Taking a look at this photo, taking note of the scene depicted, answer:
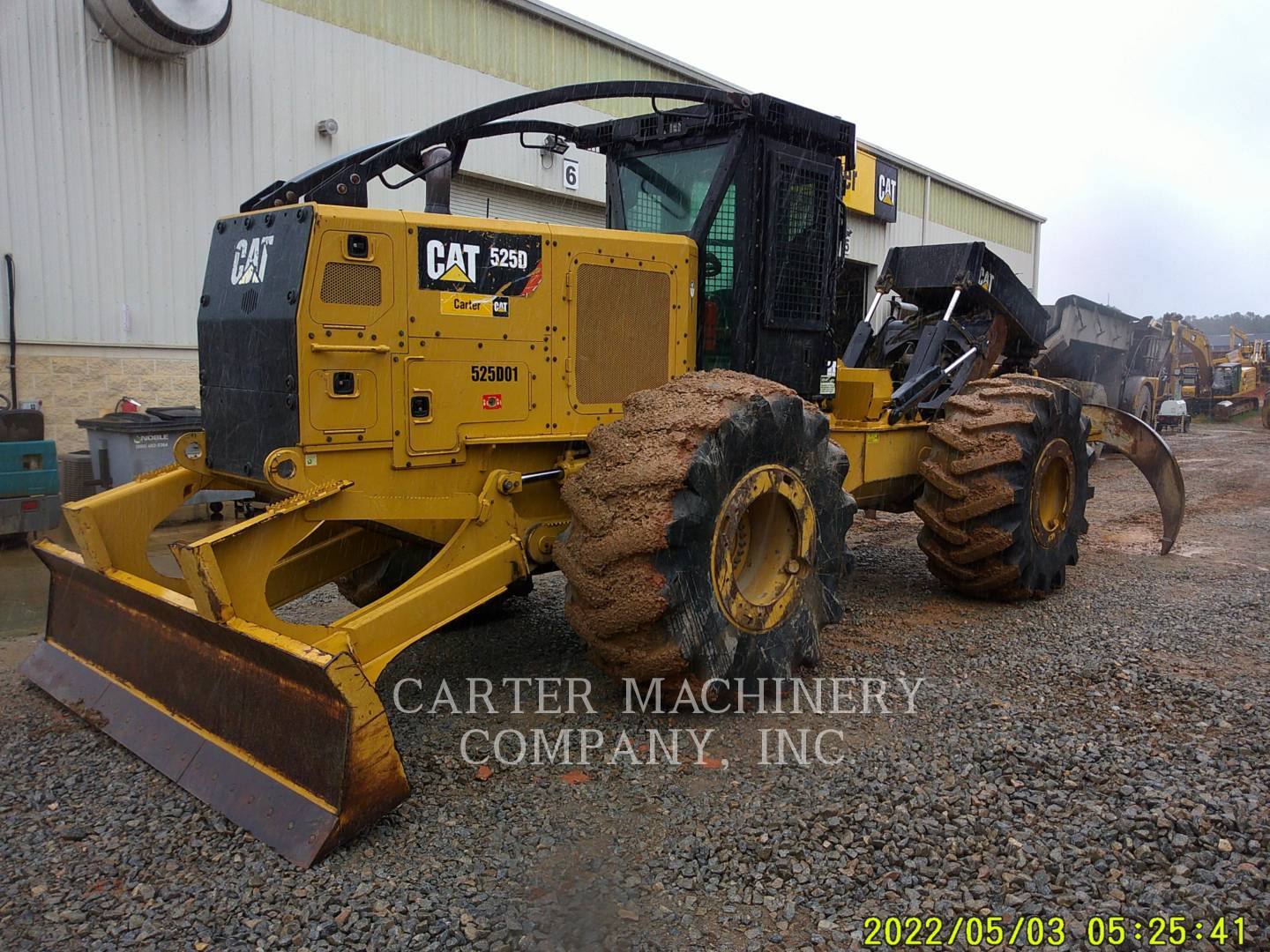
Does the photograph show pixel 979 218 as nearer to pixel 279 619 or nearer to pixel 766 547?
pixel 766 547

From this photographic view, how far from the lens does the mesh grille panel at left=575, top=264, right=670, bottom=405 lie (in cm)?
481

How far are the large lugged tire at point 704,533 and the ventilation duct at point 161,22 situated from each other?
24.9 ft

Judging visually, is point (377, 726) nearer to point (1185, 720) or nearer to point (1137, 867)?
point (1137, 867)

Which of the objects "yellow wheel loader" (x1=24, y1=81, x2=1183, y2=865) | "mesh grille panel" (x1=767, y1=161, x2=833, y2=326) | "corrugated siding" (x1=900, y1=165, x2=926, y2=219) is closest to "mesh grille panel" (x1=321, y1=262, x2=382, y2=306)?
"yellow wheel loader" (x1=24, y1=81, x2=1183, y2=865)

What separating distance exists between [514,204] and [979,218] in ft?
56.5

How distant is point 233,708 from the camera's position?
389 cm

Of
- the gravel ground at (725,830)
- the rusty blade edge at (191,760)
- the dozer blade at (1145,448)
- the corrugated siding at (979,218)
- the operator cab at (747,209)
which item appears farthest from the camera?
the corrugated siding at (979,218)

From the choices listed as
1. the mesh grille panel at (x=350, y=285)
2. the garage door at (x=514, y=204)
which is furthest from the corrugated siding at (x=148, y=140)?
the mesh grille panel at (x=350, y=285)

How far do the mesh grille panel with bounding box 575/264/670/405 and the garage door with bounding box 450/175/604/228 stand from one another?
7527 mm

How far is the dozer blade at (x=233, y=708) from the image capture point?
134 inches

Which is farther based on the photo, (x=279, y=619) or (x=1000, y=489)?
(x=1000, y=489)

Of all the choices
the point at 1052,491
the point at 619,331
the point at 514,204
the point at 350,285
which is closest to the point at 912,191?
the point at 514,204

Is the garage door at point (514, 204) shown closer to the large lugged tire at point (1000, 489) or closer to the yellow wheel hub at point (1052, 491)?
the large lugged tire at point (1000, 489)

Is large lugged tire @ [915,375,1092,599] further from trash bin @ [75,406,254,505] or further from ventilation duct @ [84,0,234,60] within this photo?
ventilation duct @ [84,0,234,60]
